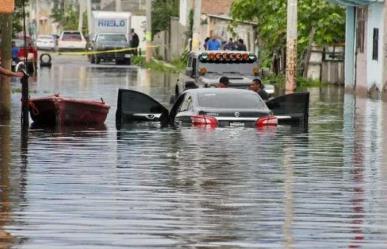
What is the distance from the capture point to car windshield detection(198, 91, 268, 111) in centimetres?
2892

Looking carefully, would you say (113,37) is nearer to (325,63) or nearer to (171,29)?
(171,29)

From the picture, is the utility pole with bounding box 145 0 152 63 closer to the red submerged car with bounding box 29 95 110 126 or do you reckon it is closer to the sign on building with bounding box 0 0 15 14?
the red submerged car with bounding box 29 95 110 126

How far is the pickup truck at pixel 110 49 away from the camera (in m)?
81.4

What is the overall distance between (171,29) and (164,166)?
2601 inches

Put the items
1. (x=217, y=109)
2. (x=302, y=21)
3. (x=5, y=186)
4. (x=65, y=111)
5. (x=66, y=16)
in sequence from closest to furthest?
(x=5, y=186) < (x=217, y=109) < (x=65, y=111) < (x=302, y=21) < (x=66, y=16)

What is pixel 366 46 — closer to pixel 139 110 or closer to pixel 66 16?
pixel 139 110

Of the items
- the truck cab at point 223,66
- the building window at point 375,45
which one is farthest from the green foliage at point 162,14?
the truck cab at point 223,66

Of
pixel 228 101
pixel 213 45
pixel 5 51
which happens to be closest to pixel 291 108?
pixel 228 101

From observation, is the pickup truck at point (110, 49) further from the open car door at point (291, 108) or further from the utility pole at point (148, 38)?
the open car door at point (291, 108)

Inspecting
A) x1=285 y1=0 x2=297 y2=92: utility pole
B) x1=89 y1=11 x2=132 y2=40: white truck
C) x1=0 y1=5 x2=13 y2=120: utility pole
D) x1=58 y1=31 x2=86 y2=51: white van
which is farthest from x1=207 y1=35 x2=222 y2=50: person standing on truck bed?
x1=58 y1=31 x2=86 y2=51: white van

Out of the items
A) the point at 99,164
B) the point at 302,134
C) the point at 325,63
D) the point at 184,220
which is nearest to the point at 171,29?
the point at 325,63

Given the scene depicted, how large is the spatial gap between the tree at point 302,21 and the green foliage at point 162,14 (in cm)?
3182

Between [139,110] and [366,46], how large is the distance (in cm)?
2041

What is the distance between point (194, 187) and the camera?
59.1ft
